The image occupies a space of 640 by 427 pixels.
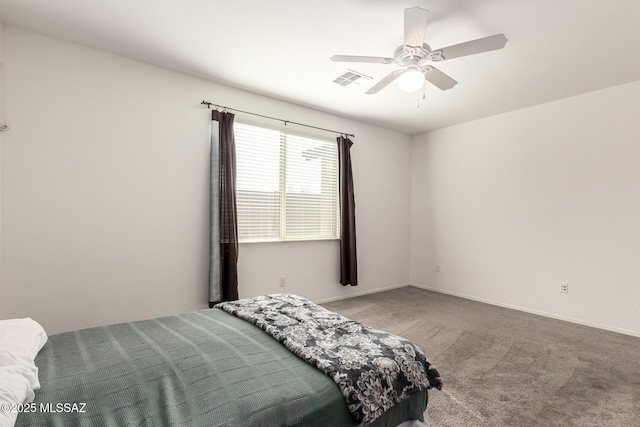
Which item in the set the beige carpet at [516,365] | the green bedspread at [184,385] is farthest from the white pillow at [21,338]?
the beige carpet at [516,365]

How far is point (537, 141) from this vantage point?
160 inches

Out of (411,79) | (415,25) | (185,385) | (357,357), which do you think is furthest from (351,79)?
(185,385)

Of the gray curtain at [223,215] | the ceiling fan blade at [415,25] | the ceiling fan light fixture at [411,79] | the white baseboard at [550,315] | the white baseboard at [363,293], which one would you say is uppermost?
the ceiling fan blade at [415,25]

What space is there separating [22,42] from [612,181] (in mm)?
5699

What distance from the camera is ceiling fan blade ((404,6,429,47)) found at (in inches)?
77.7

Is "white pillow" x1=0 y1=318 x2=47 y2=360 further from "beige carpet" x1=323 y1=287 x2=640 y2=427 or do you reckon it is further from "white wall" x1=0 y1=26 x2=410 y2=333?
"beige carpet" x1=323 y1=287 x2=640 y2=427

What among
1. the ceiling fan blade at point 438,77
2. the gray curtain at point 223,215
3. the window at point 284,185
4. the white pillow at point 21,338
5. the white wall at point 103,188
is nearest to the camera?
the white pillow at point 21,338

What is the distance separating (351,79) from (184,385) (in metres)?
3.04

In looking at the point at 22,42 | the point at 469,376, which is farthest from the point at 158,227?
the point at 469,376

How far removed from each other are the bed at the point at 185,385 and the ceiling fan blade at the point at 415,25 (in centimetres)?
207

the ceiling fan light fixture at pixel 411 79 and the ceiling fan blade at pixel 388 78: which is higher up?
the ceiling fan blade at pixel 388 78

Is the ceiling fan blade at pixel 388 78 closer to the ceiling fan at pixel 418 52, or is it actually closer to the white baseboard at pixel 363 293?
the ceiling fan at pixel 418 52

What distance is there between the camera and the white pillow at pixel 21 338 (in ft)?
4.22

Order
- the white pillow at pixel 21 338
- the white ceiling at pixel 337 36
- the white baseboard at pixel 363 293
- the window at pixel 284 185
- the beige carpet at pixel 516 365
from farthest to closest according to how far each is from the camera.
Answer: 1. the white baseboard at pixel 363 293
2. the window at pixel 284 185
3. the white ceiling at pixel 337 36
4. the beige carpet at pixel 516 365
5. the white pillow at pixel 21 338
